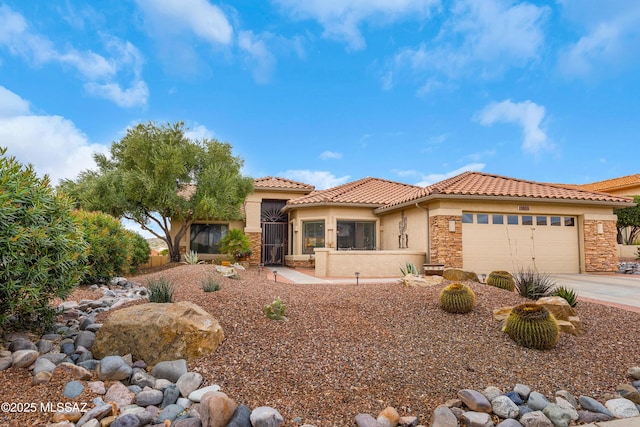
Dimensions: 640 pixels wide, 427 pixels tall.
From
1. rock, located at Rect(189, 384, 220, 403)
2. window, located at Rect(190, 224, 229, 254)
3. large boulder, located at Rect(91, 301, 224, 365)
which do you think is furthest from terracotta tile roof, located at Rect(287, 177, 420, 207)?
rock, located at Rect(189, 384, 220, 403)

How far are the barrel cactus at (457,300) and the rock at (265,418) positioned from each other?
414 cm

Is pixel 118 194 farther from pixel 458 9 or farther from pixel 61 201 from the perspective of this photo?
pixel 458 9

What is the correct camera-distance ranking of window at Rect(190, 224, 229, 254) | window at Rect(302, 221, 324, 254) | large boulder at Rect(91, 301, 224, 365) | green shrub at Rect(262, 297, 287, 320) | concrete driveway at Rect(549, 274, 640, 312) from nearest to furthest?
large boulder at Rect(91, 301, 224, 365) → green shrub at Rect(262, 297, 287, 320) → concrete driveway at Rect(549, 274, 640, 312) → window at Rect(302, 221, 324, 254) → window at Rect(190, 224, 229, 254)

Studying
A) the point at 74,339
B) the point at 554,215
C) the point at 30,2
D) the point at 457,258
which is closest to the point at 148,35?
the point at 30,2

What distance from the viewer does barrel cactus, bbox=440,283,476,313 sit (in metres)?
6.12

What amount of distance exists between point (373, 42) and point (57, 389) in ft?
46.2

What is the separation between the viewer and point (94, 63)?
1058 centimetres

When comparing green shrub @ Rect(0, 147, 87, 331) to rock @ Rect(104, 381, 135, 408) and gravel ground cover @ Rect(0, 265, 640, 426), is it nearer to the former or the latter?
gravel ground cover @ Rect(0, 265, 640, 426)

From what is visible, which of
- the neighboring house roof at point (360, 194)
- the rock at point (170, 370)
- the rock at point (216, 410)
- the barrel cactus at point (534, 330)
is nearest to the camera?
the rock at point (216, 410)

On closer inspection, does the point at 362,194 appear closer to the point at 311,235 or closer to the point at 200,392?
the point at 311,235

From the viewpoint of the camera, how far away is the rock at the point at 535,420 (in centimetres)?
327

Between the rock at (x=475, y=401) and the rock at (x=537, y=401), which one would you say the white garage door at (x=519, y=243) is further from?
the rock at (x=475, y=401)

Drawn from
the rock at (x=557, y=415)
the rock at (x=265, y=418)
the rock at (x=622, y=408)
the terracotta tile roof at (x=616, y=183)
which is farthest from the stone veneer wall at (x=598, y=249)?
the rock at (x=265, y=418)

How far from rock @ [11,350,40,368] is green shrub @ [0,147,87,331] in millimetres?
408
